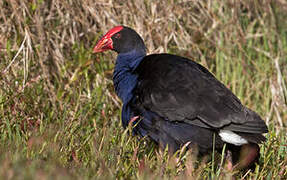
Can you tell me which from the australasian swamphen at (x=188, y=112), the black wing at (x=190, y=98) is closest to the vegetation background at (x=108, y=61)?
the australasian swamphen at (x=188, y=112)

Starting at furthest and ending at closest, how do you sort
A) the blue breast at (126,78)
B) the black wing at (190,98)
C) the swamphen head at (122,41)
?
the swamphen head at (122,41), the blue breast at (126,78), the black wing at (190,98)

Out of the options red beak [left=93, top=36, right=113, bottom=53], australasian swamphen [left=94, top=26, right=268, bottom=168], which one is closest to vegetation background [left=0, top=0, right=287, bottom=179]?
australasian swamphen [left=94, top=26, right=268, bottom=168]

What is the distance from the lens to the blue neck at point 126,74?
3.07 meters

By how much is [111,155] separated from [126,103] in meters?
0.52

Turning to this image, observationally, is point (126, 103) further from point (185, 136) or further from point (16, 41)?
point (16, 41)

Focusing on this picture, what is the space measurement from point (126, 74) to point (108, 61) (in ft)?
3.45

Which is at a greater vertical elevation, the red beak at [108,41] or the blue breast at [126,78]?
the red beak at [108,41]

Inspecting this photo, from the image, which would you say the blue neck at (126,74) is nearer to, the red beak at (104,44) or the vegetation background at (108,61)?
the red beak at (104,44)

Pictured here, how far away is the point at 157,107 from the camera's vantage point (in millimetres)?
2836

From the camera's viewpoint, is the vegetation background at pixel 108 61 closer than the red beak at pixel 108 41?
Yes

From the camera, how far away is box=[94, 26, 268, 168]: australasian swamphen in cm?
274

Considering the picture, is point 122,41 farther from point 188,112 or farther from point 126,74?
point 188,112

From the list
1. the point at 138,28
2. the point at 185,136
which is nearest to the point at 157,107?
the point at 185,136

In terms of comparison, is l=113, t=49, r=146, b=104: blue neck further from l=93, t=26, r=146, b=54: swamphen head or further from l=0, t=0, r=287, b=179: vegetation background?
l=0, t=0, r=287, b=179: vegetation background
